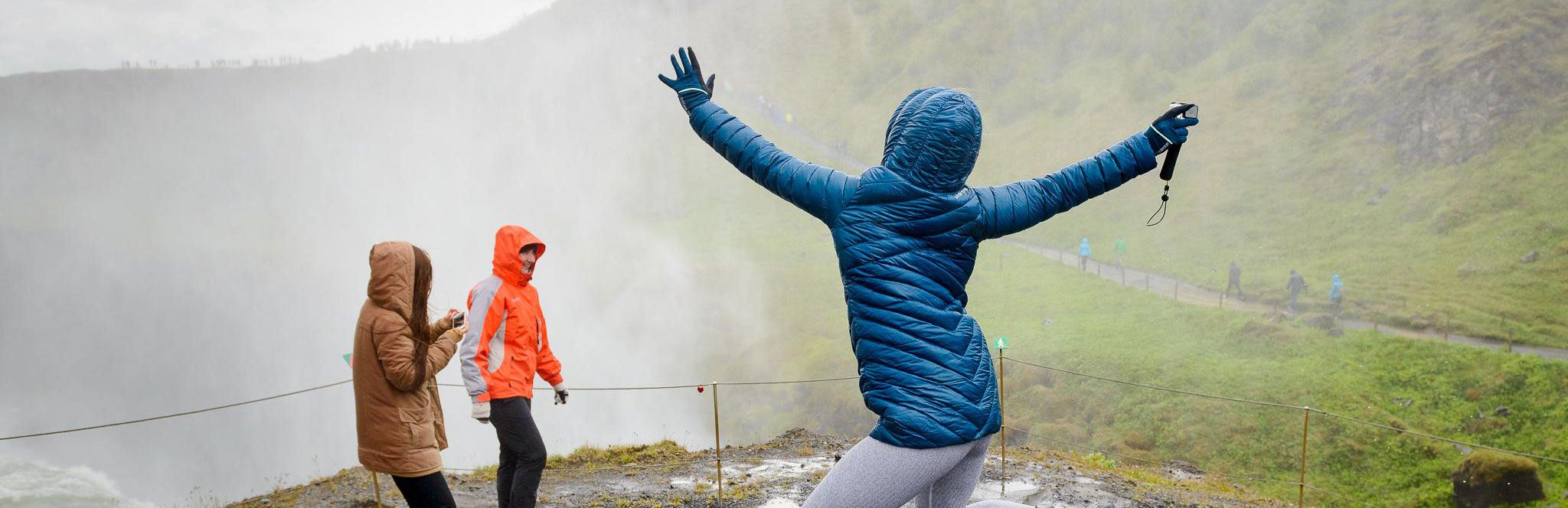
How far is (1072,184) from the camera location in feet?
8.41

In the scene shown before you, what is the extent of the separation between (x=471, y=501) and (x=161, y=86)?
50302mm

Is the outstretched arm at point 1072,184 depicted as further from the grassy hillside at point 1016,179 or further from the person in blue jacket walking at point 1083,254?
the person in blue jacket walking at point 1083,254

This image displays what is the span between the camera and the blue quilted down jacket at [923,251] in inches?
90.6

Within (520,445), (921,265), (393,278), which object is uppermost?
(921,265)

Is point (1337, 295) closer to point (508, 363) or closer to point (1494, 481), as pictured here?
point (1494, 481)

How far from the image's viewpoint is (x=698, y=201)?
36.8 m

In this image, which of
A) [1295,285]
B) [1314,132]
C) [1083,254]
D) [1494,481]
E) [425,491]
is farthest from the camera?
[1314,132]

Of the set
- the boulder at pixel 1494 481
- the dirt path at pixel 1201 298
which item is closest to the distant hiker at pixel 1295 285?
the dirt path at pixel 1201 298

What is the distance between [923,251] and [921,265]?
41mm

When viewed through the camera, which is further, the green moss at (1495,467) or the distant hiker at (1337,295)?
the distant hiker at (1337,295)

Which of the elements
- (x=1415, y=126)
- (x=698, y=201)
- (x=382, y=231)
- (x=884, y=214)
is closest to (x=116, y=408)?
(x=382, y=231)

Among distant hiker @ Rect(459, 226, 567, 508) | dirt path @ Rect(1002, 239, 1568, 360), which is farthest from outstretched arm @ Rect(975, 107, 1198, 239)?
dirt path @ Rect(1002, 239, 1568, 360)

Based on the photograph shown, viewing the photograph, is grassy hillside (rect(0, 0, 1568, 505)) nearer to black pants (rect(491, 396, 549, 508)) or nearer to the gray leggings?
the gray leggings

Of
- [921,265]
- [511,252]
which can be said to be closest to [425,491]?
[511,252]
